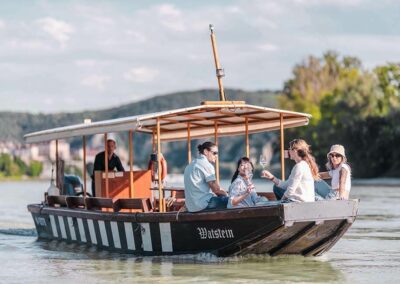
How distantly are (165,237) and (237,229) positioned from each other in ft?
5.12

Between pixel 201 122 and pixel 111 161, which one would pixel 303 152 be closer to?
pixel 201 122

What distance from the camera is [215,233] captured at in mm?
15266

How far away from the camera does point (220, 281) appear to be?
45.9 ft

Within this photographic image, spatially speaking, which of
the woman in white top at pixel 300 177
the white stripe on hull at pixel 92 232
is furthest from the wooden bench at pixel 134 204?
the woman in white top at pixel 300 177

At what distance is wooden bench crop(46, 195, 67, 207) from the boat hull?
2674 mm

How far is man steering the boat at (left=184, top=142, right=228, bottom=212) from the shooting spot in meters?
15.4

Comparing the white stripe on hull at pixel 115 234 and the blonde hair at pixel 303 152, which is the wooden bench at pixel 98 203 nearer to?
the white stripe on hull at pixel 115 234

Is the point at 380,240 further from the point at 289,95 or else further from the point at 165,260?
the point at 289,95

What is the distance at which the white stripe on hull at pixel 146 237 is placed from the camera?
16281mm

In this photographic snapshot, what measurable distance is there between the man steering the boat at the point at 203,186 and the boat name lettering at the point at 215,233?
0.34 m

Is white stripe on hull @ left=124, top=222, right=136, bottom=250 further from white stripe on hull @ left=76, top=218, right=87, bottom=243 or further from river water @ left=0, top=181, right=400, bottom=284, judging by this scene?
white stripe on hull @ left=76, top=218, right=87, bottom=243

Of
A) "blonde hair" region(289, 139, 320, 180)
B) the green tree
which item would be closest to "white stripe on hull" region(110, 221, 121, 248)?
"blonde hair" region(289, 139, 320, 180)

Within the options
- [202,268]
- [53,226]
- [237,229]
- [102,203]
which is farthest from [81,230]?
[237,229]

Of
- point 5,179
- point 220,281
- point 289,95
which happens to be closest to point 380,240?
point 220,281
